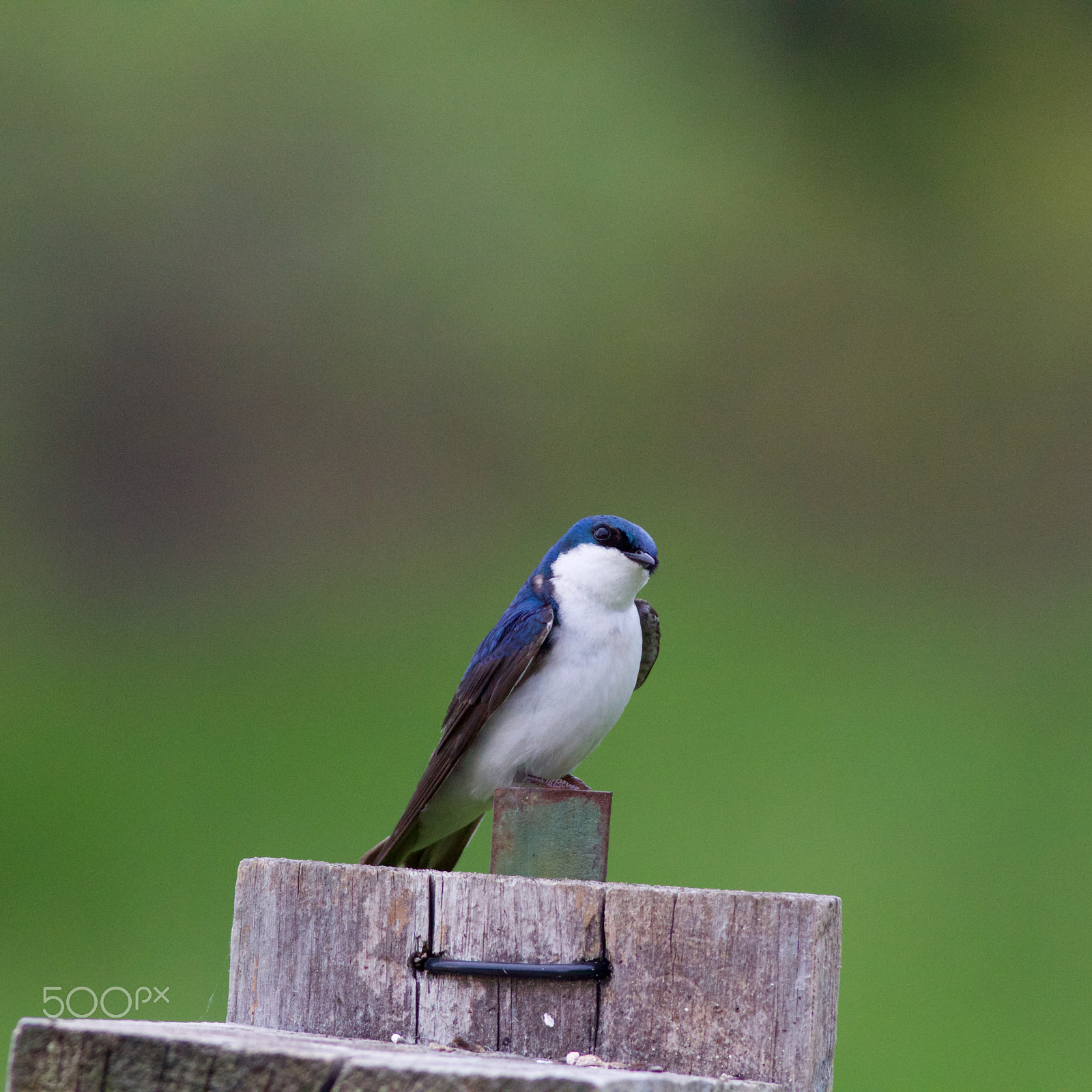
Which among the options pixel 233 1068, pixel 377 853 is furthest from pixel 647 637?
pixel 233 1068

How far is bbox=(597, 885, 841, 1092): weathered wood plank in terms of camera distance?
56.1 inches

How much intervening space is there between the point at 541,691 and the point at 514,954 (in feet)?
3.21

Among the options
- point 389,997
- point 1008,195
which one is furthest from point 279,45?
point 389,997

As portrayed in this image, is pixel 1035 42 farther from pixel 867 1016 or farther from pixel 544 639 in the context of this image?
pixel 544 639

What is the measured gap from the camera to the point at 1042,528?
7.39m

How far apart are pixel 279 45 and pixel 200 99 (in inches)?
24.2

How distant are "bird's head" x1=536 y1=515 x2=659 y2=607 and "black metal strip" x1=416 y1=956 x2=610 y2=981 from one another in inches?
42.7

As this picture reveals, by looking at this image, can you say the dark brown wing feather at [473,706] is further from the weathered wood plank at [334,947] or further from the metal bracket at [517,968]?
the metal bracket at [517,968]

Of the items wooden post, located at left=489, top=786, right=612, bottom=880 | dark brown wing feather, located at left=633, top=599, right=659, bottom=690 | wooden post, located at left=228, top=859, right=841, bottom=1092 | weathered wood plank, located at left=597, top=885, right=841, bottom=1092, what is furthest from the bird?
weathered wood plank, located at left=597, top=885, right=841, bottom=1092

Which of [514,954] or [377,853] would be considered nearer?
[514,954]

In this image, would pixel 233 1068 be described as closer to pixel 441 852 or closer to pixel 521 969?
pixel 521 969

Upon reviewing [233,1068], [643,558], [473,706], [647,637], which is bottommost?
[233,1068]

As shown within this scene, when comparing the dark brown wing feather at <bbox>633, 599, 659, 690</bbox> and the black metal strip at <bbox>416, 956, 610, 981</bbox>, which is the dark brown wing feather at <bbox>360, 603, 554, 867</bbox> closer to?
the dark brown wing feather at <bbox>633, 599, 659, 690</bbox>

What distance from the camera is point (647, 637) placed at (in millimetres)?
2775
